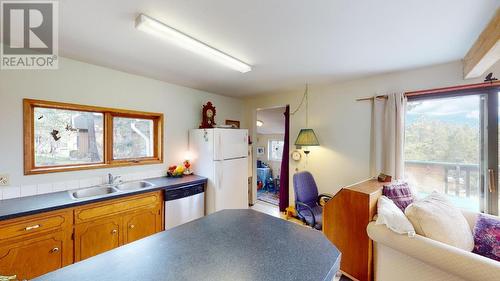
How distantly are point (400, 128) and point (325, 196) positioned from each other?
4.48 ft

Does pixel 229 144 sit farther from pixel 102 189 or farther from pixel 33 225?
pixel 33 225

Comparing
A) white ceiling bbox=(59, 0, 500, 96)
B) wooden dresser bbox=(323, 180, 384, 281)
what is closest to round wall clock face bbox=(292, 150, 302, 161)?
wooden dresser bbox=(323, 180, 384, 281)

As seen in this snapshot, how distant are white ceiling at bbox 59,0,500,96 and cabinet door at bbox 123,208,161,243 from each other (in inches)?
69.0

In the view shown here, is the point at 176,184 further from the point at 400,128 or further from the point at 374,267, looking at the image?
the point at 400,128

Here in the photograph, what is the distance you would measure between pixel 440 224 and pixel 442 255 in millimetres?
266

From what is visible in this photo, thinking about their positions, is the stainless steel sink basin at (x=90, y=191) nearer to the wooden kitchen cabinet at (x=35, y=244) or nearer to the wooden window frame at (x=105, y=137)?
the wooden window frame at (x=105, y=137)

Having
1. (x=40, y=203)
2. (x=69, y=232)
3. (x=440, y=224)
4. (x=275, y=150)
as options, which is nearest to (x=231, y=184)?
(x=69, y=232)

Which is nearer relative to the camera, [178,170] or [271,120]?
[178,170]

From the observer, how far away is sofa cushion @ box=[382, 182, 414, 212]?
1994 millimetres

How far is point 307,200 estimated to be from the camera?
112 inches

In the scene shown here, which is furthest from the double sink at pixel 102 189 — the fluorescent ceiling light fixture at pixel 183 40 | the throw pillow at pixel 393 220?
the throw pillow at pixel 393 220

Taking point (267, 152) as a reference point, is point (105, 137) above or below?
above

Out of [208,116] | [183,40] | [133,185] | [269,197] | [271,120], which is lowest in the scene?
[269,197]

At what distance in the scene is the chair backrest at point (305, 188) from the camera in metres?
2.73
